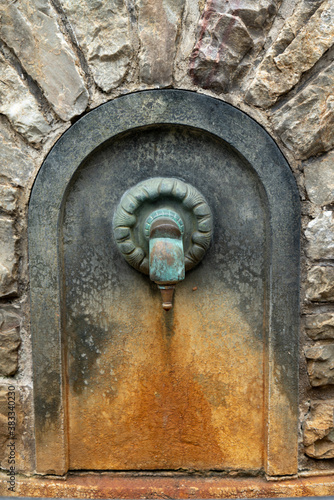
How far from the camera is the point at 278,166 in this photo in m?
1.39

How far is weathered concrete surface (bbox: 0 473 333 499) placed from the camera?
1.47m

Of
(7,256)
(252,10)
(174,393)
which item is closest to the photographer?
(252,10)

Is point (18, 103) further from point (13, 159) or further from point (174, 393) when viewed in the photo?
point (174, 393)

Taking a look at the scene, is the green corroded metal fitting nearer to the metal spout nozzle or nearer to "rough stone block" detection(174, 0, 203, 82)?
the metal spout nozzle

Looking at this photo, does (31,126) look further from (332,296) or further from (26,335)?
(332,296)

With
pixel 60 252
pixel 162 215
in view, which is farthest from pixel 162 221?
pixel 60 252

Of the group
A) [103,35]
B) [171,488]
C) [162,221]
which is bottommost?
[171,488]

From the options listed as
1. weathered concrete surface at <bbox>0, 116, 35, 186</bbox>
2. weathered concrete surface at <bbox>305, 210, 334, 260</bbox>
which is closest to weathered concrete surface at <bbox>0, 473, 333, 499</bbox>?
weathered concrete surface at <bbox>305, 210, 334, 260</bbox>

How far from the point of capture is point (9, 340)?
4.76 feet

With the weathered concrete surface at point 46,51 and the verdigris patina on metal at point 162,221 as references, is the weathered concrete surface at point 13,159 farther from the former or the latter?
the verdigris patina on metal at point 162,221

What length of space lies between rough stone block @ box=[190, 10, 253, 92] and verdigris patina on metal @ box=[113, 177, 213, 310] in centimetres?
38

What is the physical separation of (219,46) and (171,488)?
5.11 feet

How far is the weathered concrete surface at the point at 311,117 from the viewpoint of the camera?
4.39ft

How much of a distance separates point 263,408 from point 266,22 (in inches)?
53.2
